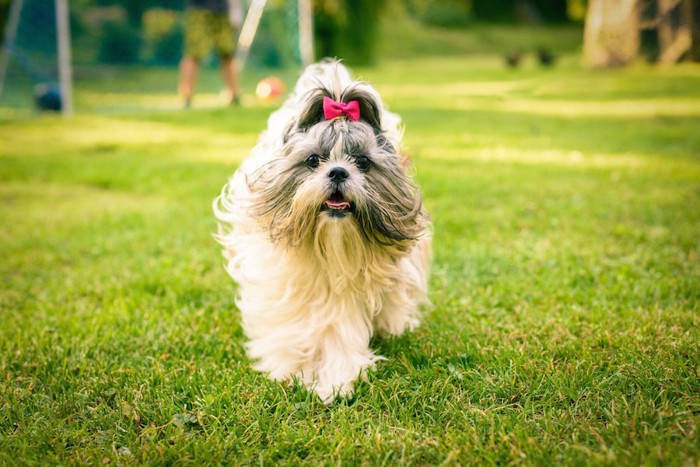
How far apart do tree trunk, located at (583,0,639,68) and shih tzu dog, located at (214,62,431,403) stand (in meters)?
17.4

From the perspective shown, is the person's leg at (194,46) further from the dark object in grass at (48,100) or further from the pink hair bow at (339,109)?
the pink hair bow at (339,109)

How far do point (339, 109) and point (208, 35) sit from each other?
9487mm

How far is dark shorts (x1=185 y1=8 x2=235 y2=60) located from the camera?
11266mm

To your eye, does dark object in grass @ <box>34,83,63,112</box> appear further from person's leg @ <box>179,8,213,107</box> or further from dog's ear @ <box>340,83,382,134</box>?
dog's ear @ <box>340,83,382,134</box>

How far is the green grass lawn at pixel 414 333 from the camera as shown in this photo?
7.73ft

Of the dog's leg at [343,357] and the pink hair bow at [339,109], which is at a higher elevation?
the pink hair bow at [339,109]

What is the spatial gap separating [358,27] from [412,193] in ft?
77.5

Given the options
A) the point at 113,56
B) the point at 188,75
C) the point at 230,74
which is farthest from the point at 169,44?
the point at 188,75

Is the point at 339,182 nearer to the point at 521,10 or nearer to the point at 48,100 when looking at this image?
the point at 48,100

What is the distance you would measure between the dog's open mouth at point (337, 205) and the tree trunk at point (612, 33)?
17.7m

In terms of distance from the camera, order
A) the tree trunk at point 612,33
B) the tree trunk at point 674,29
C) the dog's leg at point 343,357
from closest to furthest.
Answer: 1. the dog's leg at point 343,357
2. the tree trunk at point 674,29
3. the tree trunk at point 612,33

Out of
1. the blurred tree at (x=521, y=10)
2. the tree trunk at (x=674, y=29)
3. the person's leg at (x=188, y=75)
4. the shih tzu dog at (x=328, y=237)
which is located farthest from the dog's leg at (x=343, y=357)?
the blurred tree at (x=521, y=10)

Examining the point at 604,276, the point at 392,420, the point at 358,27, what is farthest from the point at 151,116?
the point at 358,27

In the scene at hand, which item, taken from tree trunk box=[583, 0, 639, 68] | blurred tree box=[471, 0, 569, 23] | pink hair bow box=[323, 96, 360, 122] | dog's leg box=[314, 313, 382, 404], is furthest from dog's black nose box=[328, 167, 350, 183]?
blurred tree box=[471, 0, 569, 23]
